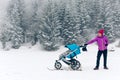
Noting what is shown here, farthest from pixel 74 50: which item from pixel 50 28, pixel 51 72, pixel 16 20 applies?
pixel 16 20

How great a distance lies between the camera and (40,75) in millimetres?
9992

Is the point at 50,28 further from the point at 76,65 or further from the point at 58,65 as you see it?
the point at 76,65

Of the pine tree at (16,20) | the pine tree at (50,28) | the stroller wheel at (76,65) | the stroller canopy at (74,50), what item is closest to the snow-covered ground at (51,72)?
the stroller wheel at (76,65)

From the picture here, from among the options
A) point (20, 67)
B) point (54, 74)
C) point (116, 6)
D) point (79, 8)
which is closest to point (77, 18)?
point (79, 8)

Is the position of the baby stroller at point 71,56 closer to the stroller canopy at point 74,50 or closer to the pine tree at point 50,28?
the stroller canopy at point 74,50

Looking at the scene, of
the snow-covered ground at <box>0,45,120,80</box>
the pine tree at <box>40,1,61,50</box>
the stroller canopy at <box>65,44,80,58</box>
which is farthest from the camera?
the pine tree at <box>40,1,61,50</box>

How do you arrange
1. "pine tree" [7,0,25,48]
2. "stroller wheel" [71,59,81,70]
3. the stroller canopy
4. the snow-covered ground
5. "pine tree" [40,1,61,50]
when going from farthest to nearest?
"pine tree" [7,0,25,48]
"pine tree" [40,1,61,50]
the stroller canopy
"stroller wheel" [71,59,81,70]
the snow-covered ground

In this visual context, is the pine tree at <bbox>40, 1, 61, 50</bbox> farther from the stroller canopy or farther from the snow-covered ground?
the stroller canopy

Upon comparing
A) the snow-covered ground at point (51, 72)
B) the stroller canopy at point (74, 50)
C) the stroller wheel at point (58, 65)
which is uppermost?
the stroller canopy at point (74, 50)

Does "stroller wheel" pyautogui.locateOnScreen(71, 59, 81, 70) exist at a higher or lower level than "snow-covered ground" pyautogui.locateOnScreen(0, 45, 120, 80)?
higher

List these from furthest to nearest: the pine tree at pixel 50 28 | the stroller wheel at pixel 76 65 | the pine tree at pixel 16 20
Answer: the pine tree at pixel 16 20 < the pine tree at pixel 50 28 < the stroller wheel at pixel 76 65

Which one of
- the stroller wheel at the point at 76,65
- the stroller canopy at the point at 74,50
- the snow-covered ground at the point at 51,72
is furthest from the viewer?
the stroller canopy at the point at 74,50

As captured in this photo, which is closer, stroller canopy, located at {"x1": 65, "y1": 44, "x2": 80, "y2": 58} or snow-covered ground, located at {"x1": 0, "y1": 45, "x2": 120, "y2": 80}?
snow-covered ground, located at {"x1": 0, "y1": 45, "x2": 120, "y2": 80}

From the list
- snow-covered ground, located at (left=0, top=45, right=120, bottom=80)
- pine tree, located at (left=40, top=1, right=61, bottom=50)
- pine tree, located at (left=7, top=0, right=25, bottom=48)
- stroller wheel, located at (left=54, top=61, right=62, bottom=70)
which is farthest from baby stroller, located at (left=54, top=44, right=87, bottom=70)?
pine tree, located at (left=7, top=0, right=25, bottom=48)
